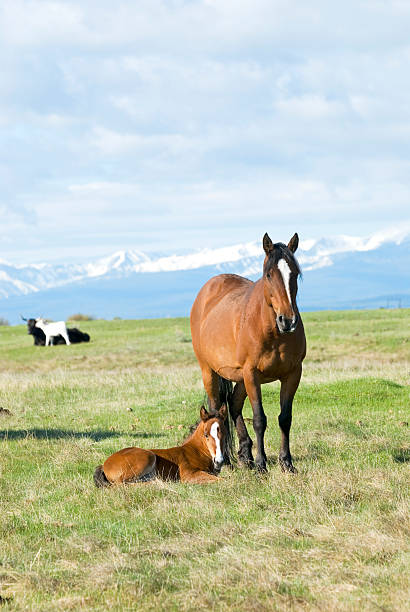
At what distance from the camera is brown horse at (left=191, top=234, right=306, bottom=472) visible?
8.14 m

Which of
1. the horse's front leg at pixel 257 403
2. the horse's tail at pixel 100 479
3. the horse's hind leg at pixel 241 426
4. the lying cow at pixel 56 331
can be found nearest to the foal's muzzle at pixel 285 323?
the horse's front leg at pixel 257 403

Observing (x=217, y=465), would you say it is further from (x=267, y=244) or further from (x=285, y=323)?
(x=267, y=244)

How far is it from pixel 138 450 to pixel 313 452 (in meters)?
2.92

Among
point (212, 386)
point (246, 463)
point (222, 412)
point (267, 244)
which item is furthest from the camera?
point (212, 386)

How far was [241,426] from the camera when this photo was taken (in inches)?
409

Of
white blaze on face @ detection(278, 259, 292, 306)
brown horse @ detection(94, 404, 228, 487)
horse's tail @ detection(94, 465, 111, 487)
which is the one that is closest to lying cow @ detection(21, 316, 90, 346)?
brown horse @ detection(94, 404, 228, 487)

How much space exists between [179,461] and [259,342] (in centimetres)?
192

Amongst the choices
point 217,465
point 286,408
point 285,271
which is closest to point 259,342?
point 286,408

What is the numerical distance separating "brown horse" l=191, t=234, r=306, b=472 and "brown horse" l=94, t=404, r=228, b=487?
66 cm

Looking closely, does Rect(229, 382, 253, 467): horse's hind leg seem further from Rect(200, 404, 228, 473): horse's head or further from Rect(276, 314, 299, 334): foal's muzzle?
Rect(276, 314, 299, 334): foal's muzzle

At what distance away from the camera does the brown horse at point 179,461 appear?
858 cm

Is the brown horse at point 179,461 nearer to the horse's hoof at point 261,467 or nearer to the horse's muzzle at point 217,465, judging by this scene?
the horse's muzzle at point 217,465

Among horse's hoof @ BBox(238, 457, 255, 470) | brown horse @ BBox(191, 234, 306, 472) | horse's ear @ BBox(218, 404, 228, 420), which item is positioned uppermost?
brown horse @ BBox(191, 234, 306, 472)

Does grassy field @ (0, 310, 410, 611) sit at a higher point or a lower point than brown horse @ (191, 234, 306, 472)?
lower
